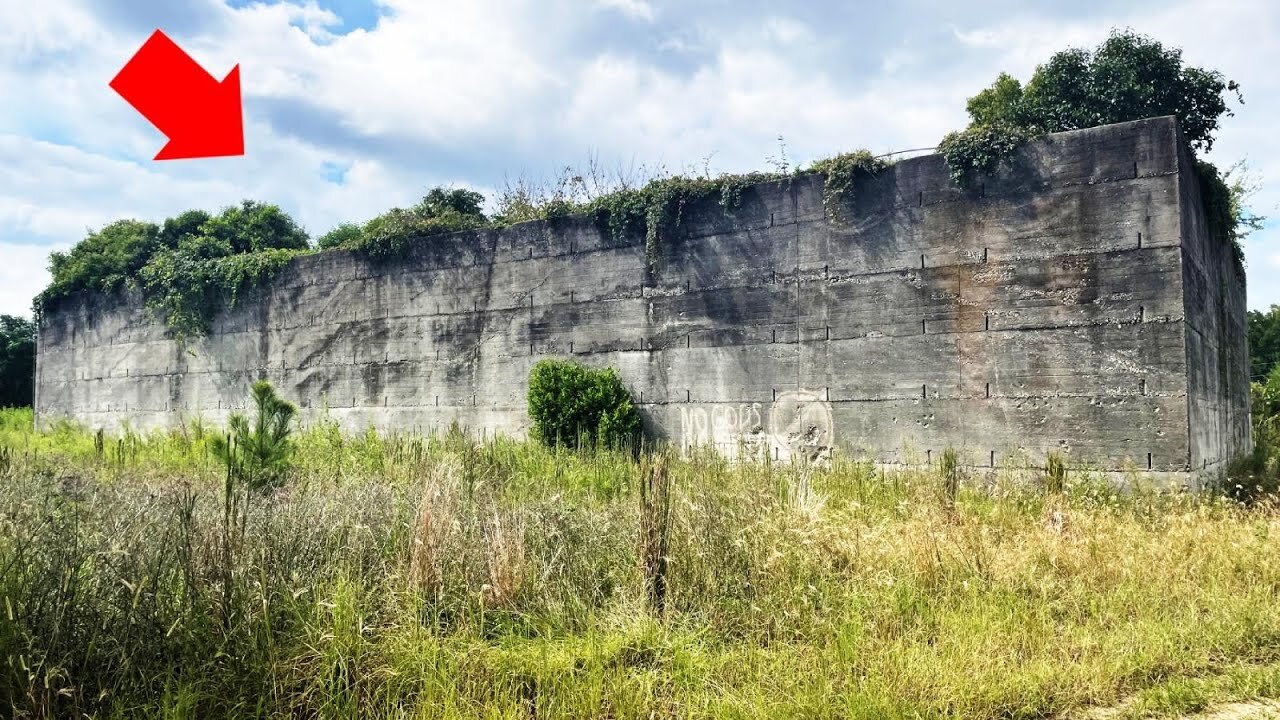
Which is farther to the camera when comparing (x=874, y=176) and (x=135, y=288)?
(x=135, y=288)

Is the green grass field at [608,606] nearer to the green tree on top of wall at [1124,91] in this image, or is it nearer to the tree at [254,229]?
the green tree on top of wall at [1124,91]

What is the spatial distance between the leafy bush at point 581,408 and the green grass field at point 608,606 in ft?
11.7

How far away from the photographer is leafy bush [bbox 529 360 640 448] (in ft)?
33.3

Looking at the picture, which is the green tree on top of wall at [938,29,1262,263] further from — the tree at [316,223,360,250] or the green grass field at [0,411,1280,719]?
the tree at [316,223,360,250]

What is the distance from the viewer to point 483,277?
11898 millimetres

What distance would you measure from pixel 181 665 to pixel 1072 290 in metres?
8.43

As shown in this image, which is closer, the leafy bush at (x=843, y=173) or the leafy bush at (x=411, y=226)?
the leafy bush at (x=843, y=173)

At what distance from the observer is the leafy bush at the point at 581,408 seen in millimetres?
10164

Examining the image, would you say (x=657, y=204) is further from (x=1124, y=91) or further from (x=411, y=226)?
(x=1124, y=91)

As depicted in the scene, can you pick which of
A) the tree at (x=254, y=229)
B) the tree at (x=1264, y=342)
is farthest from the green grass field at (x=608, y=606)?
the tree at (x=1264, y=342)

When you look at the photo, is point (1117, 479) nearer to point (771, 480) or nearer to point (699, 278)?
point (771, 480)

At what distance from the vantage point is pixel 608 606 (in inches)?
181

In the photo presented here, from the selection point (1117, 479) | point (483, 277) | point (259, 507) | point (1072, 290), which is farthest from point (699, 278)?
point (259, 507)

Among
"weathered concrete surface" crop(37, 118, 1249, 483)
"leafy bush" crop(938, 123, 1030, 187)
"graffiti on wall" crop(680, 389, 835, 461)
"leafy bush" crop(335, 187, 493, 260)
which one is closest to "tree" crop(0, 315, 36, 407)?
"weathered concrete surface" crop(37, 118, 1249, 483)
